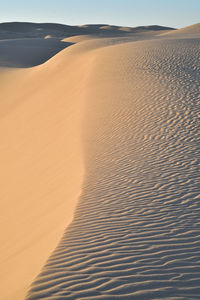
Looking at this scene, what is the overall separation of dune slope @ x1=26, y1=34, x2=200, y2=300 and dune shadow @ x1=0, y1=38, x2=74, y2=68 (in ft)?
81.2

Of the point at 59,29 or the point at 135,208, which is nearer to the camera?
the point at 135,208

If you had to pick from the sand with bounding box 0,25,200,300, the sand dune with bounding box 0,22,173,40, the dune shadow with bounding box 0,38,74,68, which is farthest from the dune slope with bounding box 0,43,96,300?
the sand dune with bounding box 0,22,173,40

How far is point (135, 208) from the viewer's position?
19.2 feet

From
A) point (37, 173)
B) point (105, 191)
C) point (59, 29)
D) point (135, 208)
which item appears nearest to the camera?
point (135, 208)

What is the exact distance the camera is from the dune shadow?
3684cm

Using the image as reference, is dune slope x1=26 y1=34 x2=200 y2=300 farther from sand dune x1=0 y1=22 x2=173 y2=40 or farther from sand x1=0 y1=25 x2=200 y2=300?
sand dune x1=0 y1=22 x2=173 y2=40

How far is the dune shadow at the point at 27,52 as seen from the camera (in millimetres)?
36844

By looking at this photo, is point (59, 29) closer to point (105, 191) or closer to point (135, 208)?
point (105, 191)

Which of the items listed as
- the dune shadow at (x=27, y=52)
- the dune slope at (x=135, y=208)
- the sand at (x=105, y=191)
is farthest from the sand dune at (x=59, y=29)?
the dune slope at (x=135, y=208)

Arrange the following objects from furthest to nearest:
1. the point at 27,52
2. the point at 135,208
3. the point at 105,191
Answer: the point at 27,52 → the point at 105,191 → the point at 135,208

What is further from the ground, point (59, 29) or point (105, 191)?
point (59, 29)

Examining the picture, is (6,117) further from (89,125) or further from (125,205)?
(125,205)

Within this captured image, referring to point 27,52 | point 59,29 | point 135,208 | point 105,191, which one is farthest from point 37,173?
point 59,29

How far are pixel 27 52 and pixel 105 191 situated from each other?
124 feet
